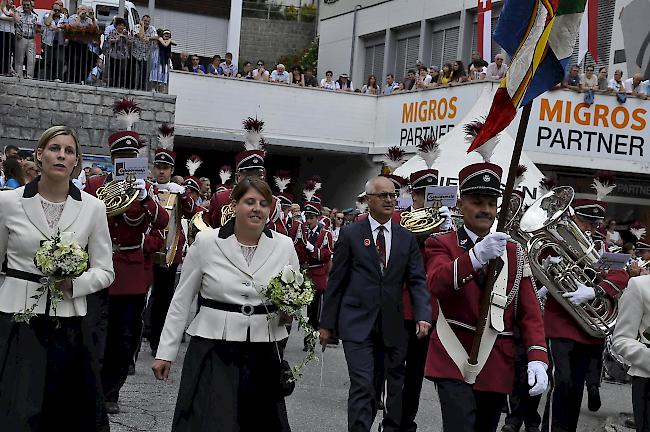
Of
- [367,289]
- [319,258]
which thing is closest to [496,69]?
[319,258]

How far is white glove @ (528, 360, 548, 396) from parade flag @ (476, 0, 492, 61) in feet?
69.6

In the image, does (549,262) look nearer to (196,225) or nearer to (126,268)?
(126,268)

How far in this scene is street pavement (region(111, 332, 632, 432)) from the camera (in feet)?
30.3

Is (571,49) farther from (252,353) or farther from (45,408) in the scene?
(45,408)

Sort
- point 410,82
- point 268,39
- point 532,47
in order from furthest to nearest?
1. point 268,39
2. point 410,82
3. point 532,47

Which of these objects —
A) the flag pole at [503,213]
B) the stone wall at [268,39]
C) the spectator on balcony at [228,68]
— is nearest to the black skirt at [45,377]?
the flag pole at [503,213]

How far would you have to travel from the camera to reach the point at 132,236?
394 inches

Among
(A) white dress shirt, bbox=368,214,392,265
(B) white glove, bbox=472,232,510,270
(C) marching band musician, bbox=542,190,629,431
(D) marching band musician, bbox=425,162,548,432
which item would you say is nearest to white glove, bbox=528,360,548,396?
(D) marching band musician, bbox=425,162,548,432

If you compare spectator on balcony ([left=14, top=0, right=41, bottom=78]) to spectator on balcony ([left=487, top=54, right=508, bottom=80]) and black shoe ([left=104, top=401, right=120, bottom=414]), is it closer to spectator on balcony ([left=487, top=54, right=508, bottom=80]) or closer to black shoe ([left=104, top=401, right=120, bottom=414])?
spectator on balcony ([left=487, top=54, right=508, bottom=80])

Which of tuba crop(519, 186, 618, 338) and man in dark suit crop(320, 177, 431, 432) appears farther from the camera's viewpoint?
tuba crop(519, 186, 618, 338)

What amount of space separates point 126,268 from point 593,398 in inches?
179

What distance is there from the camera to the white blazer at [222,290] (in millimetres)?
6121

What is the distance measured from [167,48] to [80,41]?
177 centimetres

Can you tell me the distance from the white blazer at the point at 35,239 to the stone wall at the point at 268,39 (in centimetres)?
3537
